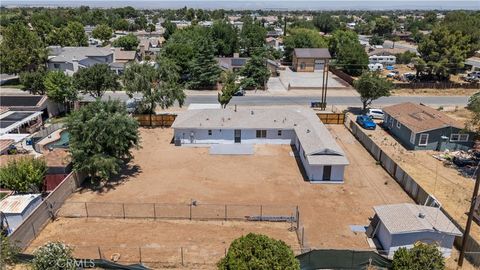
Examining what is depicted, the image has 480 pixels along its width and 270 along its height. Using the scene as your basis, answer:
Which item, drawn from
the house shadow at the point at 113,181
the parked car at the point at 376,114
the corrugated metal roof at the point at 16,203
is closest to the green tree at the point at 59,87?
the house shadow at the point at 113,181

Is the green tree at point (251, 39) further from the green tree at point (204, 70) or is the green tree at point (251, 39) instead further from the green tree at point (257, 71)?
the green tree at point (204, 70)

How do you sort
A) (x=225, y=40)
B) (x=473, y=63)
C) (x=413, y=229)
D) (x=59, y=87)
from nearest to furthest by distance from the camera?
1. (x=413, y=229)
2. (x=59, y=87)
3. (x=225, y=40)
4. (x=473, y=63)

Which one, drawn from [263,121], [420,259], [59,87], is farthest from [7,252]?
[59,87]

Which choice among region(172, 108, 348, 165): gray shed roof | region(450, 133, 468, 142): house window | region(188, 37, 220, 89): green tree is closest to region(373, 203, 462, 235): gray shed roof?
region(172, 108, 348, 165): gray shed roof

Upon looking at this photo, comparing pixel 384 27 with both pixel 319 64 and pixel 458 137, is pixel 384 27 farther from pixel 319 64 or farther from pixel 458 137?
pixel 458 137

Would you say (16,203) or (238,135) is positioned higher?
(238,135)

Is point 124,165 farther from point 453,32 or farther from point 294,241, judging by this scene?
point 453,32

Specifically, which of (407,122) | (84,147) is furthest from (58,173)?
(407,122)
